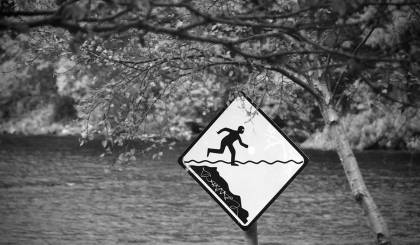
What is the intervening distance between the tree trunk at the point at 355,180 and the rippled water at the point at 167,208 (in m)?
3.38

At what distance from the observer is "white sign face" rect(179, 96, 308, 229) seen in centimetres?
344

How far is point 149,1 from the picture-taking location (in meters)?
2.19

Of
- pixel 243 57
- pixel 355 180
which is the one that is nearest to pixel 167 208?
pixel 355 180

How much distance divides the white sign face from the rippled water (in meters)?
3.57

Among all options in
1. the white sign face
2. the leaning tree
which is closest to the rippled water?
the leaning tree

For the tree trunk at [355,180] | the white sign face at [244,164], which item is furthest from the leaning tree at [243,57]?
the white sign face at [244,164]

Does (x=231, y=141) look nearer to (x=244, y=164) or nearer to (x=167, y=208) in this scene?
(x=244, y=164)

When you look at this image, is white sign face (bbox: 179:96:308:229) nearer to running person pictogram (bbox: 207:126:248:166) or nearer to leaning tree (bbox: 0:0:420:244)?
running person pictogram (bbox: 207:126:248:166)

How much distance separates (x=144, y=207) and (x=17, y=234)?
151 inches

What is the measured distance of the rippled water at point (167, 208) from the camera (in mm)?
11609

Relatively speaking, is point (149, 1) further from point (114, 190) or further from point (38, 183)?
point (38, 183)

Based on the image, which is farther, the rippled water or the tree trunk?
the rippled water

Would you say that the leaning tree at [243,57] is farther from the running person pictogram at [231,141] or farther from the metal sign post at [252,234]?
the metal sign post at [252,234]

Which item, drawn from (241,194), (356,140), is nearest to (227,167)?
(241,194)
